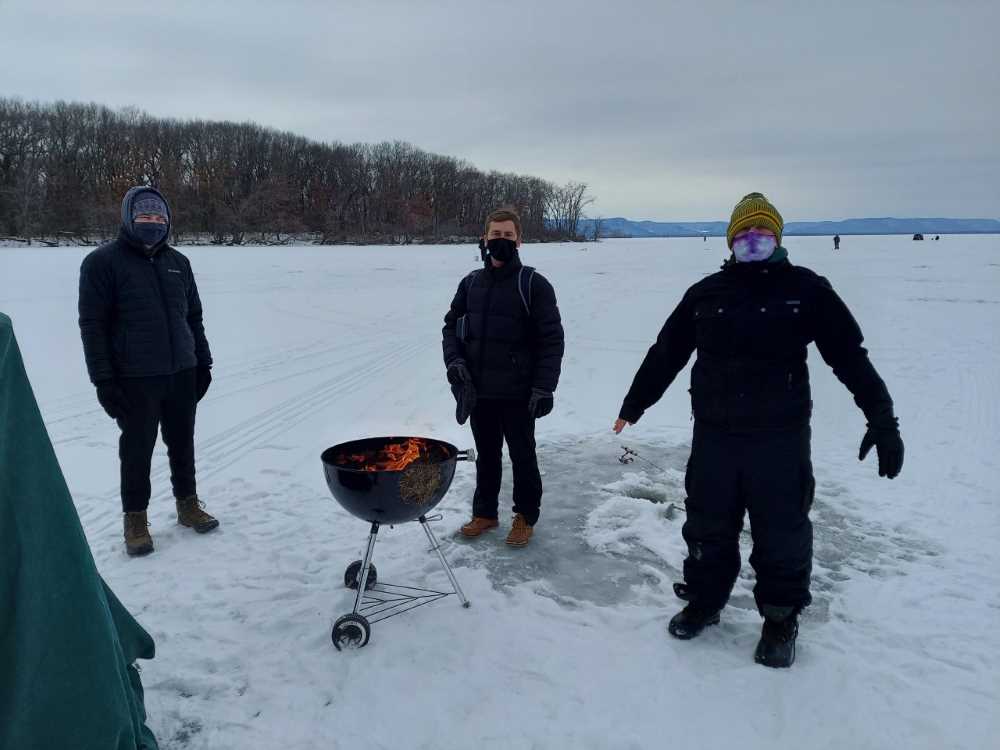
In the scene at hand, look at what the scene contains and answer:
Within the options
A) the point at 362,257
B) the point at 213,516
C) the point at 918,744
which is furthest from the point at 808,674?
the point at 362,257

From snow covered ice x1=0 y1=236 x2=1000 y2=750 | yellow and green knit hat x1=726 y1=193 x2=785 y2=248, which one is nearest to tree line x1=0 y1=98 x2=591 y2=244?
snow covered ice x1=0 y1=236 x2=1000 y2=750

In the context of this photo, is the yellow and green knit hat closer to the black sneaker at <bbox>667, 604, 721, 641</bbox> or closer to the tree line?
the black sneaker at <bbox>667, 604, 721, 641</bbox>

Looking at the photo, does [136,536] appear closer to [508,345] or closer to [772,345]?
[508,345]

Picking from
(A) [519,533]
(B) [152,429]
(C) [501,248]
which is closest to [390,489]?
(A) [519,533]

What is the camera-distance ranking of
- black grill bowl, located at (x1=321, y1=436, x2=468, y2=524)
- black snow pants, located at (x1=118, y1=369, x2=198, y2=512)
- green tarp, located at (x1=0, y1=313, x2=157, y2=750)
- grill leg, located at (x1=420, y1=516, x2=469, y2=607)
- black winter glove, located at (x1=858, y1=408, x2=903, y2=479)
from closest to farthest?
1. green tarp, located at (x1=0, y1=313, x2=157, y2=750)
2. black winter glove, located at (x1=858, y1=408, x2=903, y2=479)
3. black grill bowl, located at (x1=321, y1=436, x2=468, y2=524)
4. grill leg, located at (x1=420, y1=516, x2=469, y2=607)
5. black snow pants, located at (x1=118, y1=369, x2=198, y2=512)

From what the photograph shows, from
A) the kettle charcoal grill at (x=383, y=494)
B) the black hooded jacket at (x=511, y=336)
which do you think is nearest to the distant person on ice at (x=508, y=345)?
the black hooded jacket at (x=511, y=336)

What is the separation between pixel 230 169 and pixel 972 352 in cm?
6503

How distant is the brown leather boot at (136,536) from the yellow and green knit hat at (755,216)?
3991 mm

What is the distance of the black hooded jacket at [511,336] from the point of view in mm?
4273

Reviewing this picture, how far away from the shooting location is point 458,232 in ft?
229

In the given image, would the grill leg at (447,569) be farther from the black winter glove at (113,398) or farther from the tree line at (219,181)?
the tree line at (219,181)

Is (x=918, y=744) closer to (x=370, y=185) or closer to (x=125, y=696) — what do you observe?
(x=125, y=696)

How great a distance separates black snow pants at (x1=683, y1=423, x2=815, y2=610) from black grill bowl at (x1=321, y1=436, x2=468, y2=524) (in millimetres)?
1310

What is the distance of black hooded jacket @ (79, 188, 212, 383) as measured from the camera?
4043 millimetres
